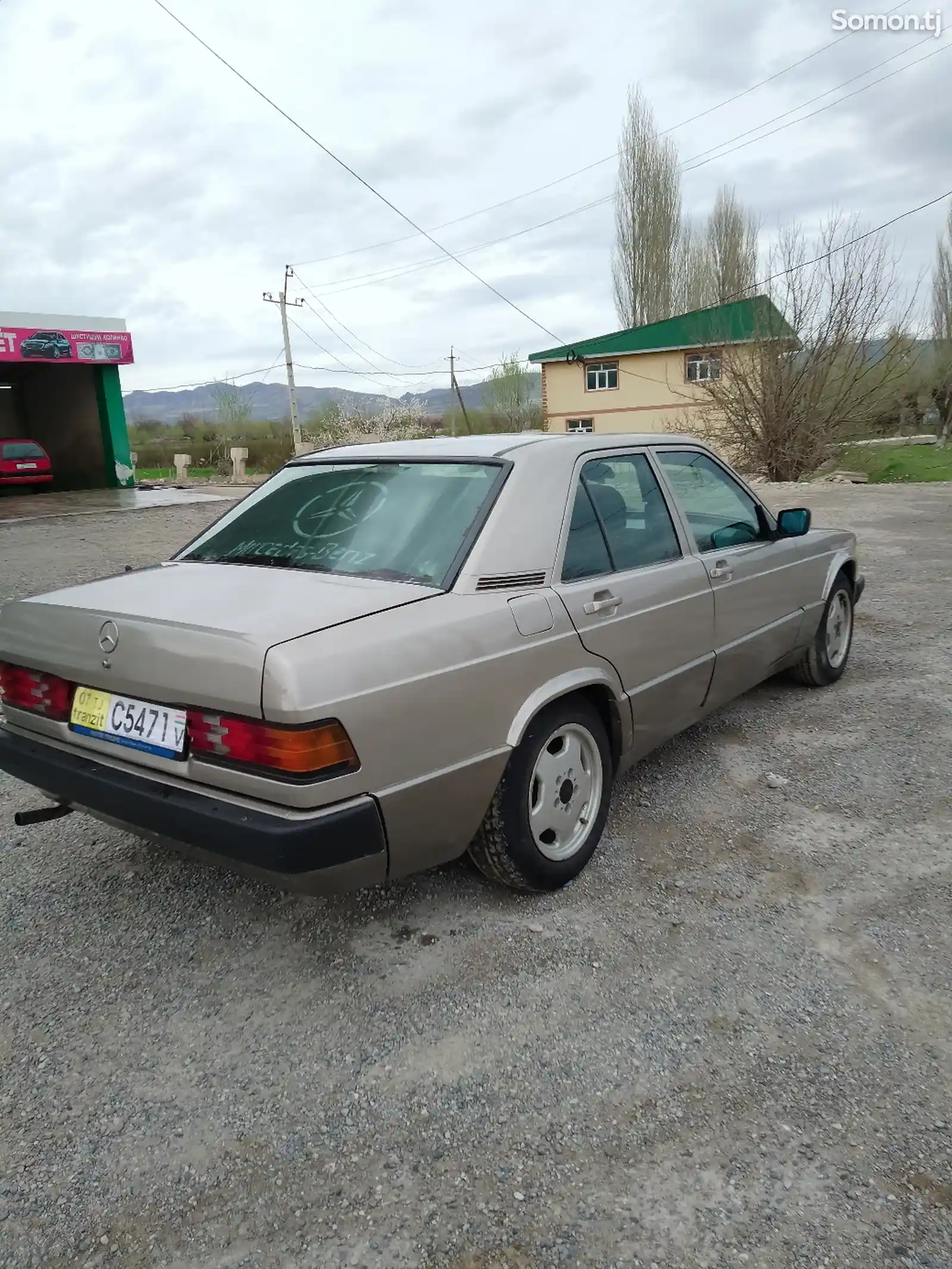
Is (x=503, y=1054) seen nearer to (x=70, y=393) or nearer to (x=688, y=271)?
(x=70, y=393)

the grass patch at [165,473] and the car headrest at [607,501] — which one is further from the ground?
the grass patch at [165,473]

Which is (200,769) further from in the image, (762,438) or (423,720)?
(762,438)

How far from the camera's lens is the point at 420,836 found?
92.7 inches

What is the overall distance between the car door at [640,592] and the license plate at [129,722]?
125cm

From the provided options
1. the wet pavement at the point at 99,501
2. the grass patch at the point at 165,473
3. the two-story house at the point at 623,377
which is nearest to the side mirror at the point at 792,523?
the wet pavement at the point at 99,501

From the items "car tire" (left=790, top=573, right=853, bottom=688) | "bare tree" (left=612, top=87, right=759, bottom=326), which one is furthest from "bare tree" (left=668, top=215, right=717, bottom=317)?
"car tire" (left=790, top=573, right=853, bottom=688)

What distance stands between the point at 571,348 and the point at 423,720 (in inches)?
1580

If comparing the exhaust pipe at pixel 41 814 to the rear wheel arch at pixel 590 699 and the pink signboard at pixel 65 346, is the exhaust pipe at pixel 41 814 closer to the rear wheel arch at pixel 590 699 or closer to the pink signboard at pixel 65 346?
the rear wheel arch at pixel 590 699

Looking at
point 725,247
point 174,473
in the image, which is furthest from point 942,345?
point 174,473

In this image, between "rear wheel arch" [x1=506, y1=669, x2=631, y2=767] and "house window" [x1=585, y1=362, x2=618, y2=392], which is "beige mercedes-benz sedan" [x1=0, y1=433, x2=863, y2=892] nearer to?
"rear wheel arch" [x1=506, y1=669, x2=631, y2=767]

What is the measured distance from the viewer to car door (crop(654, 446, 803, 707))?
3.69 metres

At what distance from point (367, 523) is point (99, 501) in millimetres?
19201

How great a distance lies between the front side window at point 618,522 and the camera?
9.84 ft

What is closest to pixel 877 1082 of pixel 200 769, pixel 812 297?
pixel 200 769
